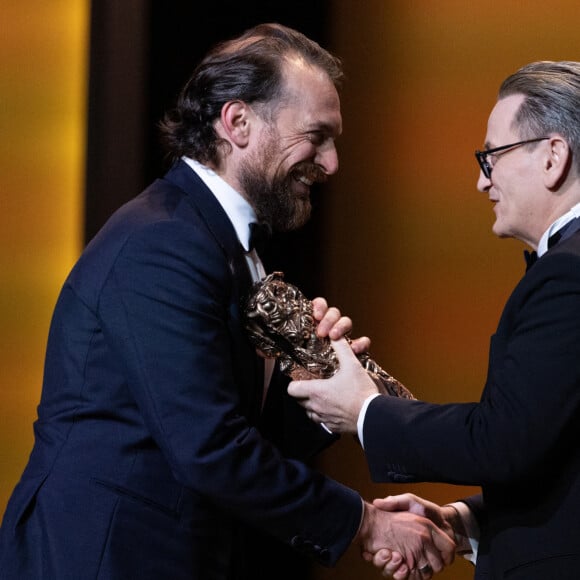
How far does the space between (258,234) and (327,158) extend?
0.93 feet

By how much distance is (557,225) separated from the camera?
74.0 inches

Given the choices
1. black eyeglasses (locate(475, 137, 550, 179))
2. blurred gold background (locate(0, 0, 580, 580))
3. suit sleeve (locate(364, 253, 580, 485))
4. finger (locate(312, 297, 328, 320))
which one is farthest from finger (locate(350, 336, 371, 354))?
blurred gold background (locate(0, 0, 580, 580))

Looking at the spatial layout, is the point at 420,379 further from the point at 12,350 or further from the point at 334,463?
the point at 12,350

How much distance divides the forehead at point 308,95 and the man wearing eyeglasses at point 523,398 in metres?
0.38

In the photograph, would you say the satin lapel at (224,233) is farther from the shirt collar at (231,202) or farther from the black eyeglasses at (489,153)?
the black eyeglasses at (489,153)

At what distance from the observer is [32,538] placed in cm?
189

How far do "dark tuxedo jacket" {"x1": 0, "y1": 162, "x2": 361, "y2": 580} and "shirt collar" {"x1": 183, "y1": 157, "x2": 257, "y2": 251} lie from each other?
0.32 feet

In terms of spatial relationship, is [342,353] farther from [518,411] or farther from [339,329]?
[518,411]

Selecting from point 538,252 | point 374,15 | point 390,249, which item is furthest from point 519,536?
point 374,15

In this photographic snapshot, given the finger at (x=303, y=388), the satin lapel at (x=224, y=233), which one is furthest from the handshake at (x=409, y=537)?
the satin lapel at (x=224, y=233)

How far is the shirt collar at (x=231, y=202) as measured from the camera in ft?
6.75

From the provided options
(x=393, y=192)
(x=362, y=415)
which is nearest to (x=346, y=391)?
(x=362, y=415)

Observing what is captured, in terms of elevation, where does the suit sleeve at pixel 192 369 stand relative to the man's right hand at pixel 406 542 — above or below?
above

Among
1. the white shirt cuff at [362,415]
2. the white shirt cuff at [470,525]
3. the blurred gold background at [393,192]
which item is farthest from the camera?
the blurred gold background at [393,192]
